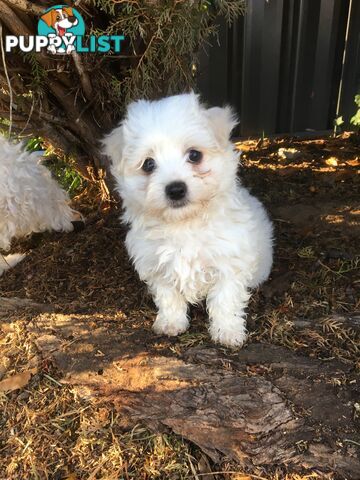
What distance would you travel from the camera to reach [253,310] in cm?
288

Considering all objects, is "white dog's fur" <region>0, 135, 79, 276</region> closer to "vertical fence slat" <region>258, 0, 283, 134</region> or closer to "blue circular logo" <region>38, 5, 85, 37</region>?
"blue circular logo" <region>38, 5, 85, 37</region>

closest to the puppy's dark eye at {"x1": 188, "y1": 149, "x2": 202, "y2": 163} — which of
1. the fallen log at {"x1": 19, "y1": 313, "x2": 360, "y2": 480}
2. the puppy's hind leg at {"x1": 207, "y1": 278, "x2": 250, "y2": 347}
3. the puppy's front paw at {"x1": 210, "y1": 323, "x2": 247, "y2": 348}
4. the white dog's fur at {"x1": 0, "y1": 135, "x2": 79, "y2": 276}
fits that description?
the puppy's hind leg at {"x1": 207, "y1": 278, "x2": 250, "y2": 347}

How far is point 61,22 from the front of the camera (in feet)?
8.99

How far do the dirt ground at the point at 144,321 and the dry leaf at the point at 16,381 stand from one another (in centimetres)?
2

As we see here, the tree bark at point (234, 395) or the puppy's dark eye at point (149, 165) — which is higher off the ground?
the puppy's dark eye at point (149, 165)

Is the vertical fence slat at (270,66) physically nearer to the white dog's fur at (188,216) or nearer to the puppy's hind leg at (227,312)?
the white dog's fur at (188,216)

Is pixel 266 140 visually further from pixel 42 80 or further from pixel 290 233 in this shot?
pixel 42 80

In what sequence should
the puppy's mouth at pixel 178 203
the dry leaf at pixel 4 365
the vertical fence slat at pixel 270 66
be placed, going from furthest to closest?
the vertical fence slat at pixel 270 66 → the dry leaf at pixel 4 365 → the puppy's mouth at pixel 178 203

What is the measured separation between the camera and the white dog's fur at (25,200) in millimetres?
3643

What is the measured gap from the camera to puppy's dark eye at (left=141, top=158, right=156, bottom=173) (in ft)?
7.60

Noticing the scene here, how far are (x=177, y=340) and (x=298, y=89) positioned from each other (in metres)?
3.79

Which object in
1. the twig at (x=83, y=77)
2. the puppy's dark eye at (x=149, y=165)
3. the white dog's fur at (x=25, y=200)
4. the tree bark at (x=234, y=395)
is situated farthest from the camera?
the white dog's fur at (x=25, y=200)

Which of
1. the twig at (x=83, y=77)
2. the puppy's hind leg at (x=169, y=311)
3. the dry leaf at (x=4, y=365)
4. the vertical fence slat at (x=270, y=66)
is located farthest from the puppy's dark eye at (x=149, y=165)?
the vertical fence slat at (x=270, y=66)

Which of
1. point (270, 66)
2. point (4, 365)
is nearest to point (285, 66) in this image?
point (270, 66)
